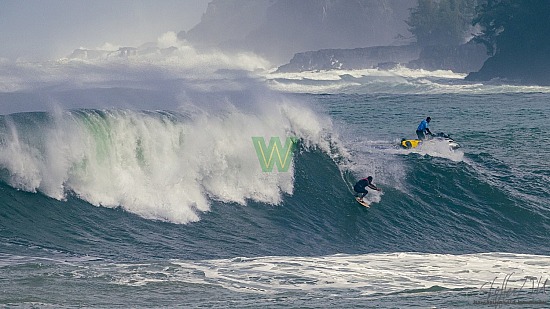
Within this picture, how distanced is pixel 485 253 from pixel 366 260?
9.84ft

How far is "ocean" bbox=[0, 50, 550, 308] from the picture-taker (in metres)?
13.4

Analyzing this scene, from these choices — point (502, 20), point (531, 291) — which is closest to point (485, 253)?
point (531, 291)

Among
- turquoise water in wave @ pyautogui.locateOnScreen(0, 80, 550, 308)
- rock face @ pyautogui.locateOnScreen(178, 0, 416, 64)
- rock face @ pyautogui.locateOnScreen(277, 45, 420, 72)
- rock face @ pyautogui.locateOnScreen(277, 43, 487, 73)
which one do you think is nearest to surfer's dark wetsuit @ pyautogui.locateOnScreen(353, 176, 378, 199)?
turquoise water in wave @ pyautogui.locateOnScreen(0, 80, 550, 308)

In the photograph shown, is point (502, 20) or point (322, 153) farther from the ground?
point (502, 20)

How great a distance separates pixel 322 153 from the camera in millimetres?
24766

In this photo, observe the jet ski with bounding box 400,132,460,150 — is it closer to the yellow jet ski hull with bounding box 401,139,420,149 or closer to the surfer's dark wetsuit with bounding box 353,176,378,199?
the yellow jet ski hull with bounding box 401,139,420,149

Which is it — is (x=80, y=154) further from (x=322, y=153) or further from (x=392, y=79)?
(x=392, y=79)

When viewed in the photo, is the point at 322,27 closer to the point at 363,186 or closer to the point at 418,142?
the point at 418,142

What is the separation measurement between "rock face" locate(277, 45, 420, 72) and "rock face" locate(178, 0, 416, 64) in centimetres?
2432

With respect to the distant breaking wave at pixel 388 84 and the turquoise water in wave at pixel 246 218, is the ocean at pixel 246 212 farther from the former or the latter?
the distant breaking wave at pixel 388 84
